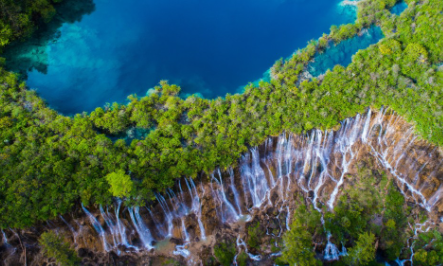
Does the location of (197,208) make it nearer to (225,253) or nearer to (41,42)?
(225,253)

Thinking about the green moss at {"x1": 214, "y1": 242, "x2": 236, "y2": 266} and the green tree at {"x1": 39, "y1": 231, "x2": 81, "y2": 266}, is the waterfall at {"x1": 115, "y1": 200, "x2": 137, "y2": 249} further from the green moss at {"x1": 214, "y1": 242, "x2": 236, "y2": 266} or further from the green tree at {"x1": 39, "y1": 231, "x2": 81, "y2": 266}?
the green moss at {"x1": 214, "y1": 242, "x2": 236, "y2": 266}

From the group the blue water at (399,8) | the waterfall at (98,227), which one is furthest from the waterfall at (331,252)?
the blue water at (399,8)

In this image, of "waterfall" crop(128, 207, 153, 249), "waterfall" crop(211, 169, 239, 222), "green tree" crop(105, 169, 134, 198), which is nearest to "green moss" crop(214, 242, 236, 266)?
"waterfall" crop(211, 169, 239, 222)

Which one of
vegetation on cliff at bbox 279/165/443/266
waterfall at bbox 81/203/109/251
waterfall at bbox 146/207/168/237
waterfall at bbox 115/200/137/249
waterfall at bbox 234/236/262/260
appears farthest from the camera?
waterfall at bbox 146/207/168/237

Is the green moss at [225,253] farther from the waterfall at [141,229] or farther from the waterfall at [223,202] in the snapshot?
the waterfall at [141,229]

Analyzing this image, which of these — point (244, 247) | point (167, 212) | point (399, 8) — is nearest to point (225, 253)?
point (244, 247)

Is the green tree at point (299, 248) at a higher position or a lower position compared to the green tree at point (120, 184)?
lower
